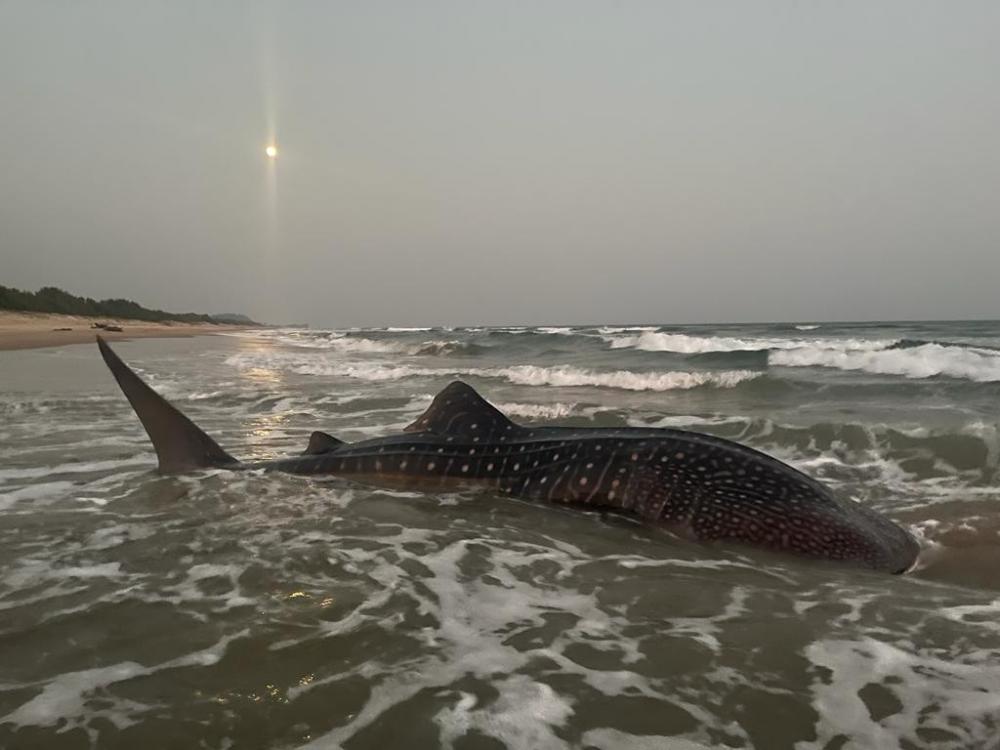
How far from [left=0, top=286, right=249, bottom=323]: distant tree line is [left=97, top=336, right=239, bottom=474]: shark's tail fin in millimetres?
57758

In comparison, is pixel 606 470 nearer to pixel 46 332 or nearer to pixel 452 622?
pixel 452 622

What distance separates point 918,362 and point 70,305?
69.0m

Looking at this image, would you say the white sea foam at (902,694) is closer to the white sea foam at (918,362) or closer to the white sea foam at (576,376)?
the white sea foam at (576,376)

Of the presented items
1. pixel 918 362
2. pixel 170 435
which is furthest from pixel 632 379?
pixel 170 435

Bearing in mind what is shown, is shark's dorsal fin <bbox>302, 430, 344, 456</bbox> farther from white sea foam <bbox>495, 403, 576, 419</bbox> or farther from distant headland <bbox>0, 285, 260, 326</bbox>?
distant headland <bbox>0, 285, 260, 326</bbox>

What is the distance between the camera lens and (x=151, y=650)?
8.43 ft

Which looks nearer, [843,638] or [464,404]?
[843,638]

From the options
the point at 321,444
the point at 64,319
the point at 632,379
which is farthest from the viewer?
the point at 64,319

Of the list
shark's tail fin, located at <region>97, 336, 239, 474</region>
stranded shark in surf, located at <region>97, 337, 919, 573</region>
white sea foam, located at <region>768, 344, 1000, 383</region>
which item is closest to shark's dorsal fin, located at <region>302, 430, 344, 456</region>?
stranded shark in surf, located at <region>97, 337, 919, 573</region>

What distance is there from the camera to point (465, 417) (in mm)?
5793

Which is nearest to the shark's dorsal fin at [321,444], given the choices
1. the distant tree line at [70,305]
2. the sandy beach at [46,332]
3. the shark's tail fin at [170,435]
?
the shark's tail fin at [170,435]

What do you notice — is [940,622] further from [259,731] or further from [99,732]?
[99,732]

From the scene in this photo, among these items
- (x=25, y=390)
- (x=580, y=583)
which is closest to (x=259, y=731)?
(x=580, y=583)

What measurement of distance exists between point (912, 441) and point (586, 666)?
7.04 meters
